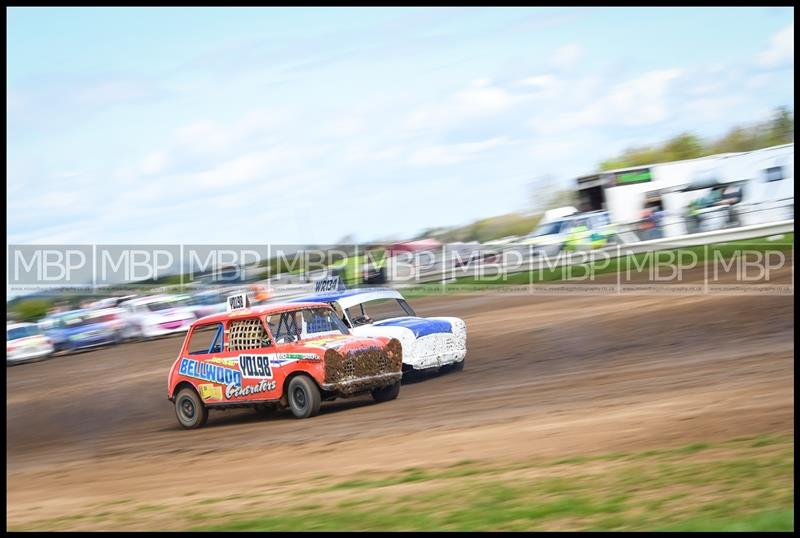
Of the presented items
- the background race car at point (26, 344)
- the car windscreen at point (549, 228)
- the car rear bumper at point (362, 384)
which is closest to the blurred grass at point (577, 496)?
the car rear bumper at point (362, 384)

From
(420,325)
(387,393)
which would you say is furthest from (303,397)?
(420,325)

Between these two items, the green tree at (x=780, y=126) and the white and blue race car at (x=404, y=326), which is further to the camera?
the green tree at (x=780, y=126)

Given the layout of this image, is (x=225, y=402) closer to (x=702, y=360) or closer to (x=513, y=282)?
(x=702, y=360)

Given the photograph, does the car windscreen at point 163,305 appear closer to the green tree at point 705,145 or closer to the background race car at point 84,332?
the background race car at point 84,332

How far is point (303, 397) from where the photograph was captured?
12219 mm

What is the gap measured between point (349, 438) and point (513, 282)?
66.6 feet

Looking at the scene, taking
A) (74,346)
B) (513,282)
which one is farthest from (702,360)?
(74,346)

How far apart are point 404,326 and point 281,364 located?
2650 millimetres

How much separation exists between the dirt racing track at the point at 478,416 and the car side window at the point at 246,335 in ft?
3.27

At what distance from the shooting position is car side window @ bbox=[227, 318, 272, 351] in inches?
504

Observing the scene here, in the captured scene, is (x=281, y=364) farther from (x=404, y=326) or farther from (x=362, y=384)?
(x=404, y=326)

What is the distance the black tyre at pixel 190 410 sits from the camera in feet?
43.6

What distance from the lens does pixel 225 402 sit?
42.9ft

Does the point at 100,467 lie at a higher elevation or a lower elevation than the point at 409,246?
lower
